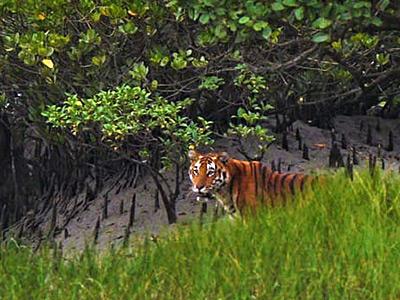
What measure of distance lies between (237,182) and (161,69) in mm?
1615

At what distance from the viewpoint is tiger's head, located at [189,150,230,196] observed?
6.47m

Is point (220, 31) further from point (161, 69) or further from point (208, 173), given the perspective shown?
point (161, 69)

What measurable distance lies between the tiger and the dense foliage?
21.0 inches

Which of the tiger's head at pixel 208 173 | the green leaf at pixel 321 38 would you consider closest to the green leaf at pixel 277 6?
the green leaf at pixel 321 38

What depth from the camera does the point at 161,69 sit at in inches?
313

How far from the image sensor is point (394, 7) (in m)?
5.82

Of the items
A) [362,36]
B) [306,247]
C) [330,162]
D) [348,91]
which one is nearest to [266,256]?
[306,247]

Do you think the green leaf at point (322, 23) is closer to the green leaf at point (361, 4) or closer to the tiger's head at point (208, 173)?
the green leaf at point (361, 4)

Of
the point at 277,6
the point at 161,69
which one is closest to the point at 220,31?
the point at 277,6

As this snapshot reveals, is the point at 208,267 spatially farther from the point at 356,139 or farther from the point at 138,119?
the point at 356,139

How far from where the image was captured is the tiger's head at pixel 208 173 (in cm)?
647

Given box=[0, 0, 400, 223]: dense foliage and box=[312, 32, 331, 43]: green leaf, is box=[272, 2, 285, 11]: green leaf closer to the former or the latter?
box=[0, 0, 400, 223]: dense foliage

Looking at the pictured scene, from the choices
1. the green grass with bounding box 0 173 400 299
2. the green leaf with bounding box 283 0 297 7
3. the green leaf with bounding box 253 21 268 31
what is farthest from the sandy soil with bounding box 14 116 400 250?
the green leaf with bounding box 283 0 297 7

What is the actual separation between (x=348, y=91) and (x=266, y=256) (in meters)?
4.44
